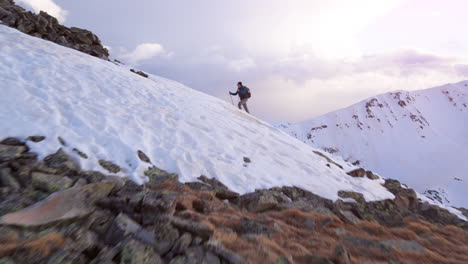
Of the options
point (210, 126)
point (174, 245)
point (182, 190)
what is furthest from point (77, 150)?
point (210, 126)

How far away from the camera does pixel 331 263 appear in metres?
4.02

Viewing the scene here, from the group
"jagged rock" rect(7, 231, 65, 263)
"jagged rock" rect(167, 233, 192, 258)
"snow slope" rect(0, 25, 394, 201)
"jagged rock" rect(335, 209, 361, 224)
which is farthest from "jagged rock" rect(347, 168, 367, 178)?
"jagged rock" rect(7, 231, 65, 263)

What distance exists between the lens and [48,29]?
21750 mm

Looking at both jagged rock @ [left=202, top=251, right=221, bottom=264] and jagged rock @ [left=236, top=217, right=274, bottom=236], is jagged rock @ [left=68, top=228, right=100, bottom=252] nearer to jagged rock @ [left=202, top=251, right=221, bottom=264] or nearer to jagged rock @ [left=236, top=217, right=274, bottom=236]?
jagged rock @ [left=202, top=251, right=221, bottom=264]

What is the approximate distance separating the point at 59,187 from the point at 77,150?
5.99ft

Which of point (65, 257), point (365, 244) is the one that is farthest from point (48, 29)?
point (365, 244)

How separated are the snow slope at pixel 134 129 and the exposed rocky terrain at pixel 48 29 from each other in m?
5.24

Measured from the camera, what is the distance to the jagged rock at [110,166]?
6864mm

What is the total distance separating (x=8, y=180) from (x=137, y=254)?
3.58 meters

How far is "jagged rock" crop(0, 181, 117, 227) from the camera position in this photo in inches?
159

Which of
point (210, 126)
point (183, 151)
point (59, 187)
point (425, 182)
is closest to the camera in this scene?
point (59, 187)

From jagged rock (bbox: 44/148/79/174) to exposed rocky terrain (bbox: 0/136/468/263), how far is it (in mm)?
19

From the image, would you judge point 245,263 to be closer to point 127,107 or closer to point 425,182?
point 127,107

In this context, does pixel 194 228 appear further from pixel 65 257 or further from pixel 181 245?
pixel 65 257
